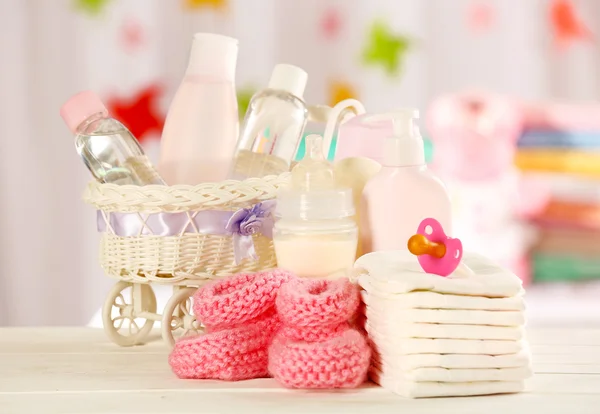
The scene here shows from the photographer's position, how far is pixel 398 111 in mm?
637

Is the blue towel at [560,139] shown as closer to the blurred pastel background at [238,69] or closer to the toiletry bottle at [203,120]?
the blurred pastel background at [238,69]

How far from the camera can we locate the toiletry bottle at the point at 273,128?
71 cm

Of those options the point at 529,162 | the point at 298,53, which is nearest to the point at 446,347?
the point at 529,162

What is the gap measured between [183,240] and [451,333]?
246 millimetres

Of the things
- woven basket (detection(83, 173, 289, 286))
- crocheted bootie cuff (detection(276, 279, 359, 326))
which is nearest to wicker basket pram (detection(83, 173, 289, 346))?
woven basket (detection(83, 173, 289, 286))

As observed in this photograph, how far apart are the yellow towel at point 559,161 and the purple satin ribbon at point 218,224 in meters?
0.75

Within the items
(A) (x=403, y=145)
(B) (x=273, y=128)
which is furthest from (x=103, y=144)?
(A) (x=403, y=145)

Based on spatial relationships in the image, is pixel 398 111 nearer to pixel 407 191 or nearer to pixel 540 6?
pixel 407 191

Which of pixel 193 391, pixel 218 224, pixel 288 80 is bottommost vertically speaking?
pixel 193 391

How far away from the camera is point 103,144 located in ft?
2.27

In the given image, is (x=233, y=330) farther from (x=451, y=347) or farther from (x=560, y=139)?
(x=560, y=139)

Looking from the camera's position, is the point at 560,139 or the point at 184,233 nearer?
the point at 184,233

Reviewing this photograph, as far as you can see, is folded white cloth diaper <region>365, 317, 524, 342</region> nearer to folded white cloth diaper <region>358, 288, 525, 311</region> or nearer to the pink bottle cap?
folded white cloth diaper <region>358, 288, 525, 311</region>

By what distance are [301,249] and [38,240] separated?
0.95 meters
